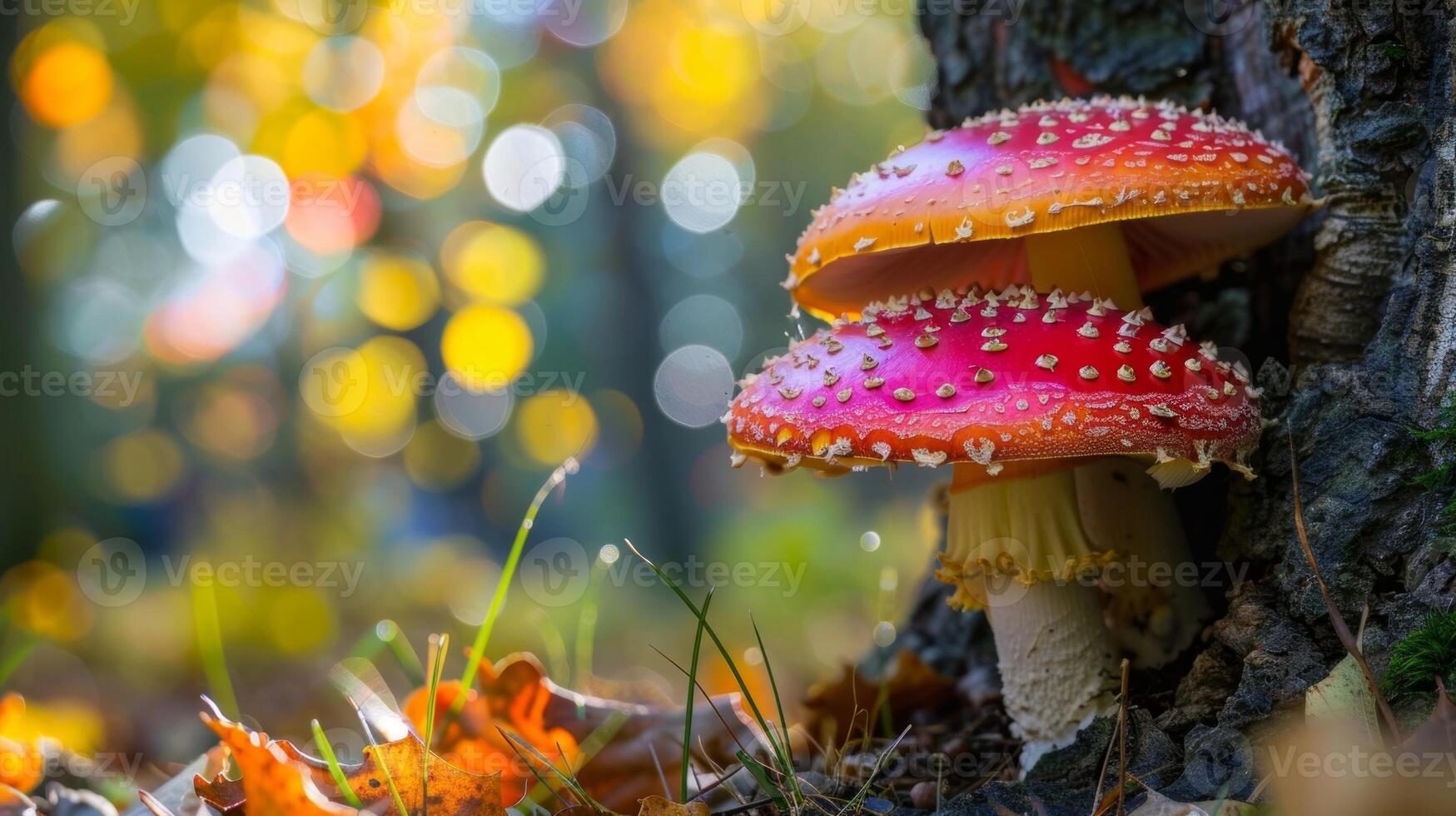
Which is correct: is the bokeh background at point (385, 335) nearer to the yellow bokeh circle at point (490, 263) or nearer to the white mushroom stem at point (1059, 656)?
the yellow bokeh circle at point (490, 263)

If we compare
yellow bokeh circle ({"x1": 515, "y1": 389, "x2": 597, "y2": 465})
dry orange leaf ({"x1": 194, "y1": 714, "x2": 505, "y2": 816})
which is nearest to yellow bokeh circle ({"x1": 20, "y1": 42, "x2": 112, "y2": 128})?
yellow bokeh circle ({"x1": 515, "y1": 389, "x2": 597, "y2": 465})

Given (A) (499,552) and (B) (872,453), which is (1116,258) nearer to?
(B) (872,453)

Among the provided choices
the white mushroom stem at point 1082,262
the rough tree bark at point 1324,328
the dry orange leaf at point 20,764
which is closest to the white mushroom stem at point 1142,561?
the rough tree bark at point 1324,328

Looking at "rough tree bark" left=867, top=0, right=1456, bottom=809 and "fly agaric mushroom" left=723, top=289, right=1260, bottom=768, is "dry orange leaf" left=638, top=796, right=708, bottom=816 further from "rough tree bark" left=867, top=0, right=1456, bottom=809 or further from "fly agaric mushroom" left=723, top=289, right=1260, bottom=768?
"rough tree bark" left=867, top=0, right=1456, bottom=809

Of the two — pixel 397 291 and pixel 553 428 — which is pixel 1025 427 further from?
pixel 553 428

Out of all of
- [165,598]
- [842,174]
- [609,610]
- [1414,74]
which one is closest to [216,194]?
[165,598]

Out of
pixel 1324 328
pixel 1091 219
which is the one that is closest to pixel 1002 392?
pixel 1091 219
